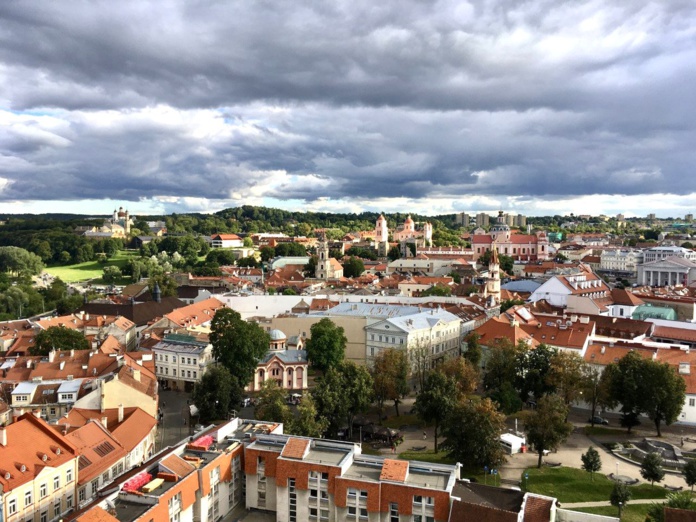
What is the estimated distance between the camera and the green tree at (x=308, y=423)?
37469 millimetres

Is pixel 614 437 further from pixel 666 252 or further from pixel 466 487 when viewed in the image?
pixel 666 252

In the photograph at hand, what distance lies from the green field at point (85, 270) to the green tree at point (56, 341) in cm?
8639

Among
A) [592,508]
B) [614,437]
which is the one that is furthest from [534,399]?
[592,508]

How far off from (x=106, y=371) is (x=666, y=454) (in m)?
42.1

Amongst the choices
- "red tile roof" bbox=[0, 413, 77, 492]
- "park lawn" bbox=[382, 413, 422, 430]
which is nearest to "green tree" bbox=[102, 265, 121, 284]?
"park lawn" bbox=[382, 413, 422, 430]

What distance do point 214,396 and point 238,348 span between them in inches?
330

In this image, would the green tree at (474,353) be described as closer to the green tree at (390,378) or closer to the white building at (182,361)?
the green tree at (390,378)

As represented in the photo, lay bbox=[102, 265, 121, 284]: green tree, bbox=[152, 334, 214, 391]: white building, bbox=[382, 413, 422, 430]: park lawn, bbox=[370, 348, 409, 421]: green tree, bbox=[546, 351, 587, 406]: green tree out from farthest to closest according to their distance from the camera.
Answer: bbox=[102, 265, 121, 284]: green tree < bbox=[152, 334, 214, 391]: white building < bbox=[370, 348, 409, 421]: green tree < bbox=[382, 413, 422, 430]: park lawn < bbox=[546, 351, 587, 406]: green tree

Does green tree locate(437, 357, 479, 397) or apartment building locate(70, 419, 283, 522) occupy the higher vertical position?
apartment building locate(70, 419, 283, 522)

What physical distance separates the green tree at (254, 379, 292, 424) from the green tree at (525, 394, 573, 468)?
52.1 ft

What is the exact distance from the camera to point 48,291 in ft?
358

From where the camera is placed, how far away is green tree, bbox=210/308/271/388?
172 ft

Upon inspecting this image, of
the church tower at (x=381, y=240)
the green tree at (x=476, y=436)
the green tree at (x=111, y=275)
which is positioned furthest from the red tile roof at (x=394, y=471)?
the church tower at (x=381, y=240)

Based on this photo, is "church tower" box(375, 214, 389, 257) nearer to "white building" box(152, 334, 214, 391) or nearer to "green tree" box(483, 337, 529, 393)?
"white building" box(152, 334, 214, 391)
